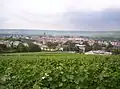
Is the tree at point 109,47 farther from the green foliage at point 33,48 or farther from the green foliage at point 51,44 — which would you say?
the green foliage at point 33,48

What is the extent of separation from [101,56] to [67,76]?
546cm

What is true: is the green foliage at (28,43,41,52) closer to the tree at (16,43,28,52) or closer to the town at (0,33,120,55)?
the town at (0,33,120,55)

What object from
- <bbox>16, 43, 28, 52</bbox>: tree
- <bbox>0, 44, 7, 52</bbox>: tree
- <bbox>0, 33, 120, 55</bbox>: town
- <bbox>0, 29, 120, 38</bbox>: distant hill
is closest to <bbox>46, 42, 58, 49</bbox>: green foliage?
<bbox>0, 33, 120, 55</bbox>: town

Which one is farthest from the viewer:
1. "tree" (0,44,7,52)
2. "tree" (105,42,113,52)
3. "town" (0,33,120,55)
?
"tree" (105,42,113,52)

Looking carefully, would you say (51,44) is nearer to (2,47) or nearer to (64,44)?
(64,44)

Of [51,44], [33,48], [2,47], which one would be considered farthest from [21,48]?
[51,44]

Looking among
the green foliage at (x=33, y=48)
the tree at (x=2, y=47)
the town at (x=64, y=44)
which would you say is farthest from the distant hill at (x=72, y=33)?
the tree at (x=2, y=47)

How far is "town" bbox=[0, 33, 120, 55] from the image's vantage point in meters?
7.25

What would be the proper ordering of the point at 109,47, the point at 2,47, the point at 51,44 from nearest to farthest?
the point at 2,47 → the point at 109,47 → the point at 51,44

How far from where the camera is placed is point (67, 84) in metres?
1.88

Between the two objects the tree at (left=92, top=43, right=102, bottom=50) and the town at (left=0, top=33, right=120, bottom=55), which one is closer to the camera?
the town at (left=0, top=33, right=120, bottom=55)

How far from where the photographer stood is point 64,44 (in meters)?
7.56

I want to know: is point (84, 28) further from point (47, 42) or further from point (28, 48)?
point (28, 48)

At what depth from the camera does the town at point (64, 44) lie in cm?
725
